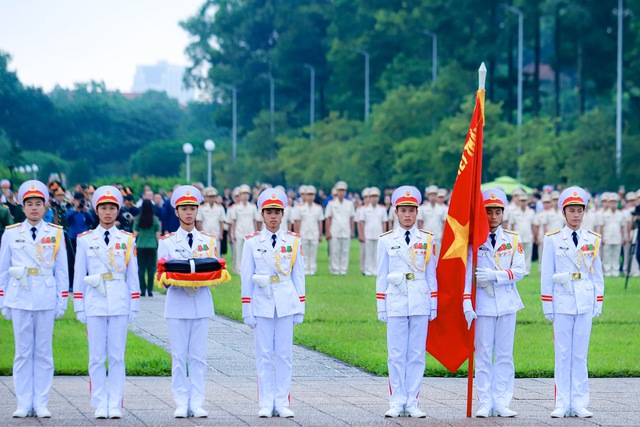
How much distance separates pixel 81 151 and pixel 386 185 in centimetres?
5958

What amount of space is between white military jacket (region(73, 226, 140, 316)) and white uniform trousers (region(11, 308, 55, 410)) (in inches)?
18.1

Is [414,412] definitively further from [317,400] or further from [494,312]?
[317,400]

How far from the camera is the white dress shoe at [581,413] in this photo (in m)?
12.0

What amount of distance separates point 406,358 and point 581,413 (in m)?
1.70

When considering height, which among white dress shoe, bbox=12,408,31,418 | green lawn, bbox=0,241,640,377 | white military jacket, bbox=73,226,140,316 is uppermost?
white military jacket, bbox=73,226,140,316

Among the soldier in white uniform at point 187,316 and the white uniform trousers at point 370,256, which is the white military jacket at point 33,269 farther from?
the white uniform trousers at point 370,256

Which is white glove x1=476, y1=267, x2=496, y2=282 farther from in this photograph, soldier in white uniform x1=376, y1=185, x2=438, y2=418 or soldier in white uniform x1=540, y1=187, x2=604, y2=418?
soldier in white uniform x1=540, y1=187, x2=604, y2=418

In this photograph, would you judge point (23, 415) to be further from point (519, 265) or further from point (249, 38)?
point (249, 38)

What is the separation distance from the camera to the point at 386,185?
67750 millimetres

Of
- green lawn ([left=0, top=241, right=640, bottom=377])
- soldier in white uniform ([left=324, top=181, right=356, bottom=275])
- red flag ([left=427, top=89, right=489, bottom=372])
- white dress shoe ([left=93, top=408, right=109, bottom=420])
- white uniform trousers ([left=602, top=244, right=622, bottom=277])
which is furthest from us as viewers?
white uniform trousers ([left=602, top=244, right=622, bottom=277])

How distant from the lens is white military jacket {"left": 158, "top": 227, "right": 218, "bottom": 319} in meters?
12.1

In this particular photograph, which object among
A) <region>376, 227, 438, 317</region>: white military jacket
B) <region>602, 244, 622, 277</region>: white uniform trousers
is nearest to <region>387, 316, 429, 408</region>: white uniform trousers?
<region>376, 227, 438, 317</region>: white military jacket

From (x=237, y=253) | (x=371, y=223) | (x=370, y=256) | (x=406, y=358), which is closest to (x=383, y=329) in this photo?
(x=406, y=358)

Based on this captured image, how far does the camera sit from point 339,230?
102ft
